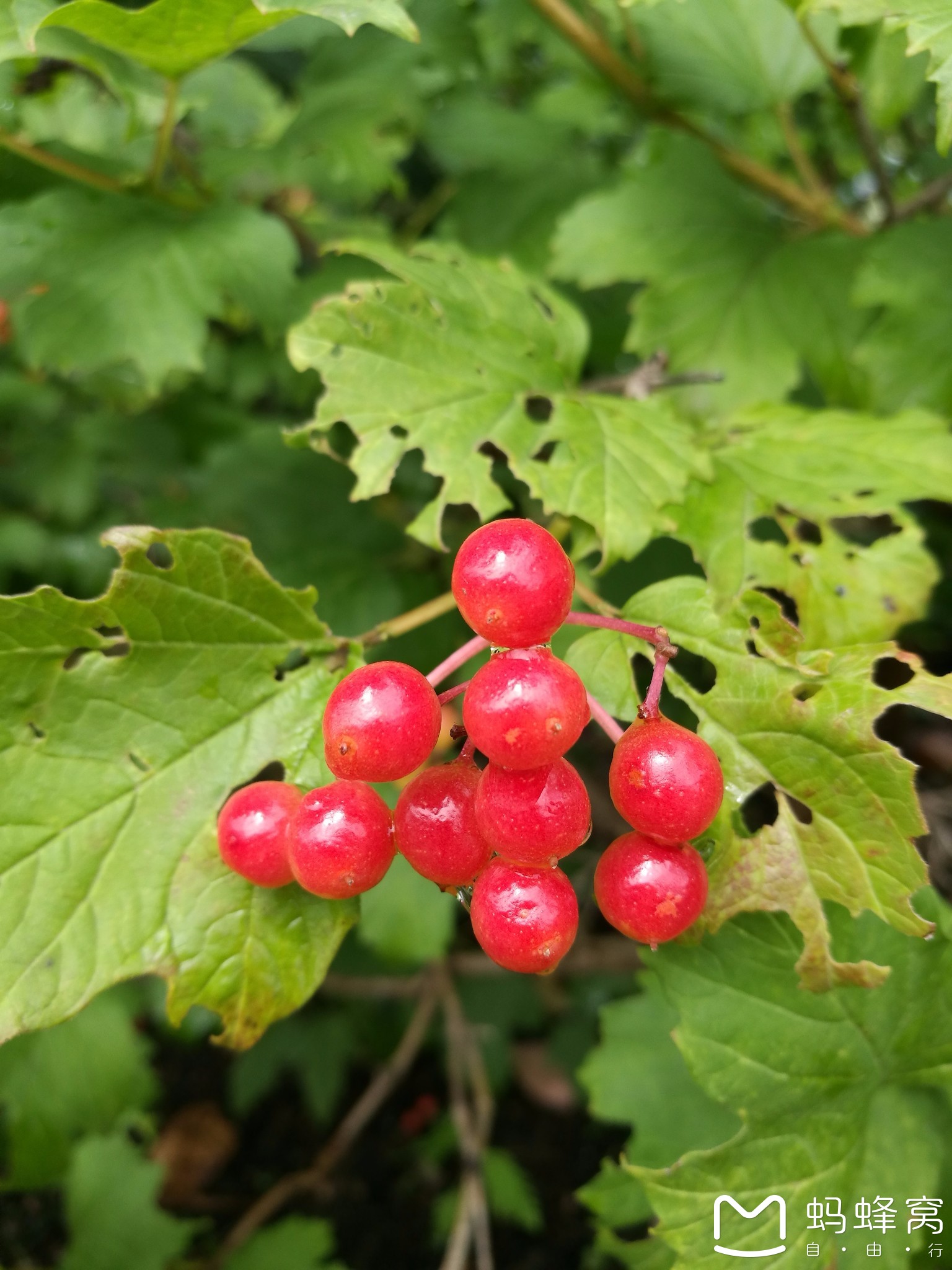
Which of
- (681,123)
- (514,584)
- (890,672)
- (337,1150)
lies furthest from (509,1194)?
(681,123)

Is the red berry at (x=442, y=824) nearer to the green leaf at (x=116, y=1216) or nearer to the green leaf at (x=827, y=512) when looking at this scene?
the green leaf at (x=827, y=512)

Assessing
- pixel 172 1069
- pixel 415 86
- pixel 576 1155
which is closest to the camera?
pixel 415 86

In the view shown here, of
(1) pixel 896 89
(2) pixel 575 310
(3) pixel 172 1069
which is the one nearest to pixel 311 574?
(2) pixel 575 310

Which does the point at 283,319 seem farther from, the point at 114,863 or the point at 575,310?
the point at 114,863

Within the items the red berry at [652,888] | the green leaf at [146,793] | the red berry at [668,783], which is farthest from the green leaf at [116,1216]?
the red berry at [668,783]

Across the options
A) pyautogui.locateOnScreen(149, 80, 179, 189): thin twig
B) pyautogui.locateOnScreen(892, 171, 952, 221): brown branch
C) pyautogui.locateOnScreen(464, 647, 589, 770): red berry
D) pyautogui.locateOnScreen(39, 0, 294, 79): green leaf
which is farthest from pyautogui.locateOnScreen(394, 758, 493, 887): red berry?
pyautogui.locateOnScreen(892, 171, 952, 221): brown branch

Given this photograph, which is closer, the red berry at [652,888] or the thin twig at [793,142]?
the red berry at [652,888]
